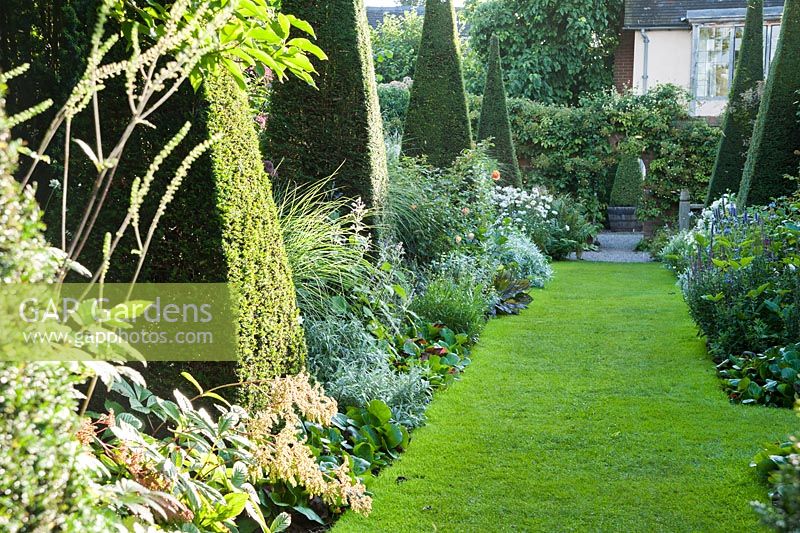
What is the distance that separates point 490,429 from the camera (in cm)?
477

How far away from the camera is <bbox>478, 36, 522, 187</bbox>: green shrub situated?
14805 millimetres

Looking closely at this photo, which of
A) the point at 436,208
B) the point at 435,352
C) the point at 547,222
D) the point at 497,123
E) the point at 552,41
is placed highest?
the point at 552,41

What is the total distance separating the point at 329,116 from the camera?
6477mm

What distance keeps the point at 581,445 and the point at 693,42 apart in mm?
18952

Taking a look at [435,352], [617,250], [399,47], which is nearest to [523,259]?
[435,352]

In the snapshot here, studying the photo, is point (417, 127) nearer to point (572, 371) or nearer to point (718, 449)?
point (572, 371)

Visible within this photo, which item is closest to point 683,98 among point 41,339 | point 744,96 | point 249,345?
point 744,96

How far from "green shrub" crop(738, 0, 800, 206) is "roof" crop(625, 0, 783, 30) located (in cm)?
1157

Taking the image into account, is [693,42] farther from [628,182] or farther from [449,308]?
[449,308]

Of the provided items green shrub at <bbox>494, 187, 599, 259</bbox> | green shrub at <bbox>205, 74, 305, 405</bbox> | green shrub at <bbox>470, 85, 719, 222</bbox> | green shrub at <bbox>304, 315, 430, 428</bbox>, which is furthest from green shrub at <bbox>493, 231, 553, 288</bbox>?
green shrub at <bbox>470, 85, 719, 222</bbox>

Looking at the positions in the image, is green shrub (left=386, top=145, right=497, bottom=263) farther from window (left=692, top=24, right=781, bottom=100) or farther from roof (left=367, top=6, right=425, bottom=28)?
roof (left=367, top=6, right=425, bottom=28)

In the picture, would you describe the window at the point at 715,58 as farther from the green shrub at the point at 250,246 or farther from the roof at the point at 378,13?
the green shrub at the point at 250,246

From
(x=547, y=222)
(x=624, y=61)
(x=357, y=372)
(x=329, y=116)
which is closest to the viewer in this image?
(x=357, y=372)

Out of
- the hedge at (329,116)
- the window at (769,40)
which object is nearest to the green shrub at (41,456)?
the hedge at (329,116)
